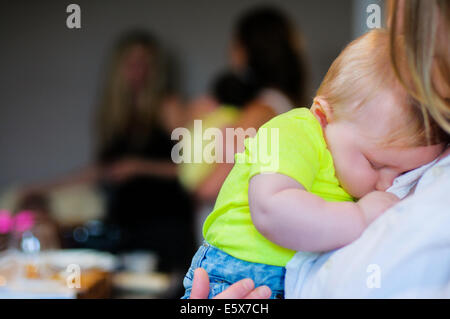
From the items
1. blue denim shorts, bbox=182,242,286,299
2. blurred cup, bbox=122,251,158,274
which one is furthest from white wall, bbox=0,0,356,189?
blue denim shorts, bbox=182,242,286,299

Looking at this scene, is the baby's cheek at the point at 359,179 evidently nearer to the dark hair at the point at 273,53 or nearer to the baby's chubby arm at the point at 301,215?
the baby's chubby arm at the point at 301,215

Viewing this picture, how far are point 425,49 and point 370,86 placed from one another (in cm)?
7

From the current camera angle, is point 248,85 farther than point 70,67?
No

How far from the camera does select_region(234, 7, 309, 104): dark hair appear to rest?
1.67 metres

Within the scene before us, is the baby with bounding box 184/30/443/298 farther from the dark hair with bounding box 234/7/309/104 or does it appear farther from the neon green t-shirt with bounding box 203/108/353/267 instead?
the dark hair with bounding box 234/7/309/104

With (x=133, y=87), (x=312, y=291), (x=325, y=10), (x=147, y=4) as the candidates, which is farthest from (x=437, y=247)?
(x=147, y=4)

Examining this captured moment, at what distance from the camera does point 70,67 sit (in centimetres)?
358

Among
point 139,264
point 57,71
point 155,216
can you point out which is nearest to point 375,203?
point 139,264

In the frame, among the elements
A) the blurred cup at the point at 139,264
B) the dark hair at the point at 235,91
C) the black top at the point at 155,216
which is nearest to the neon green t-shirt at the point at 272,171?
the dark hair at the point at 235,91

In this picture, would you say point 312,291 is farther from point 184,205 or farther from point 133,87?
point 133,87

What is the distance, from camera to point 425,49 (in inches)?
20.0

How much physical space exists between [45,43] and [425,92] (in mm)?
3455

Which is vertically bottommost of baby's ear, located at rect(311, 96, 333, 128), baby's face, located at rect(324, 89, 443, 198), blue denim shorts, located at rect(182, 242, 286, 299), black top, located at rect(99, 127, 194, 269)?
black top, located at rect(99, 127, 194, 269)

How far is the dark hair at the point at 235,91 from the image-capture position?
163cm
